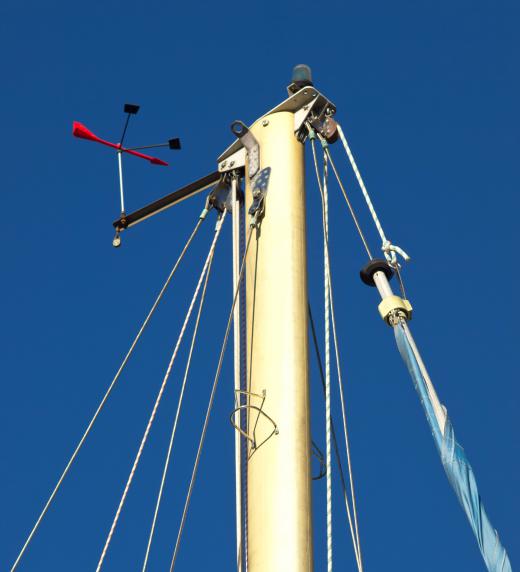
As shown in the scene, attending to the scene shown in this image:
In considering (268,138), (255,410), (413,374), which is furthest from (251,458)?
(268,138)

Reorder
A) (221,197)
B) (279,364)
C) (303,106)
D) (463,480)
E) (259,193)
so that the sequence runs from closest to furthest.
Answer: (463,480) < (279,364) < (259,193) < (303,106) < (221,197)

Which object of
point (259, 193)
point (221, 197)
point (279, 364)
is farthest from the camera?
point (221, 197)

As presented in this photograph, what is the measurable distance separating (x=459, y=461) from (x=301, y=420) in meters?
1.55

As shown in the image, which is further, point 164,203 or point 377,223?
point 164,203

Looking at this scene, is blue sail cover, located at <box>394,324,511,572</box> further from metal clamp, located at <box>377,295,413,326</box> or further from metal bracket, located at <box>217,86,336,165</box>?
metal bracket, located at <box>217,86,336,165</box>

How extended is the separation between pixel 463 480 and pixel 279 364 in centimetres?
214

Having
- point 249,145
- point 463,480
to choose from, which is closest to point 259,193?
point 249,145

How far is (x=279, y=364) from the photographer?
A: 12.1 meters

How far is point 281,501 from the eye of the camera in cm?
1127

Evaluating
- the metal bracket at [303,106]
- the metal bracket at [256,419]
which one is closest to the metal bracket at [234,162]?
the metal bracket at [303,106]

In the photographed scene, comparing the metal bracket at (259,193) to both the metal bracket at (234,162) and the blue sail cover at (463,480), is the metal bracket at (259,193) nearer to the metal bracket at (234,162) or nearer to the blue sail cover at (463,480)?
the metal bracket at (234,162)

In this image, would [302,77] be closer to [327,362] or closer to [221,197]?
[221,197]

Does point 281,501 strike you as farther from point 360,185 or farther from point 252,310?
point 360,185

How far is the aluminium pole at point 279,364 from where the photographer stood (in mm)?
11141
